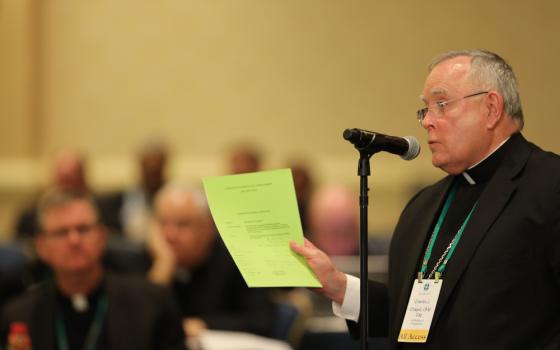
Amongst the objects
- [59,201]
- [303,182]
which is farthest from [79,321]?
[303,182]

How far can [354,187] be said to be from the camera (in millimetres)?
8805

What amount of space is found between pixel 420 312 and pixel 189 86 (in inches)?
270

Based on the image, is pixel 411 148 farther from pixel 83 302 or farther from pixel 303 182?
pixel 303 182

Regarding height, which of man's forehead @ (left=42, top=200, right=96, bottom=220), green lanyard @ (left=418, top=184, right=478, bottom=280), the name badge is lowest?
man's forehead @ (left=42, top=200, right=96, bottom=220)

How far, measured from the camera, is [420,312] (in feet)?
8.68

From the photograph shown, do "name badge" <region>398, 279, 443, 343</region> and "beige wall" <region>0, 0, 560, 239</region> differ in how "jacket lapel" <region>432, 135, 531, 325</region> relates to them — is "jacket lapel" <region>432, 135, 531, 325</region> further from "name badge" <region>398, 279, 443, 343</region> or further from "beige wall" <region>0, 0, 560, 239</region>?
"beige wall" <region>0, 0, 560, 239</region>

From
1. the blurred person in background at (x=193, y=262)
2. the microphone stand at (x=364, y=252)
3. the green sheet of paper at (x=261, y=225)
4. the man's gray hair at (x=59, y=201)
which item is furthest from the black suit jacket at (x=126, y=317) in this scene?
the microphone stand at (x=364, y=252)

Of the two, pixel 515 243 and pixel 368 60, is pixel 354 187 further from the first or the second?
pixel 515 243

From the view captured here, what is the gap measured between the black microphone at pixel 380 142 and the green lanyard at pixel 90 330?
2507 mm

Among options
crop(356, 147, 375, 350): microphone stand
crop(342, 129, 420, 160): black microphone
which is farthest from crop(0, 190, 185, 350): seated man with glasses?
crop(342, 129, 420, 160): black microphone

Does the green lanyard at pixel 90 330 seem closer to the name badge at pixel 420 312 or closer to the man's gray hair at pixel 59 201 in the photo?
the man's gray hair at pixel 59 201

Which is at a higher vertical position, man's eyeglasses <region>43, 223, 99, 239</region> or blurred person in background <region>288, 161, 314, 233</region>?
man's eyeglasses <region>43, 223, 99, 239</region>

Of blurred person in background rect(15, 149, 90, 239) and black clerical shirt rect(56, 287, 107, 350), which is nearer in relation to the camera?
black clerical shirt rect(56, 287, 107, 350)

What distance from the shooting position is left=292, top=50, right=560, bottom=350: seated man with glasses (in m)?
2.50
